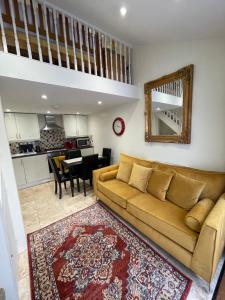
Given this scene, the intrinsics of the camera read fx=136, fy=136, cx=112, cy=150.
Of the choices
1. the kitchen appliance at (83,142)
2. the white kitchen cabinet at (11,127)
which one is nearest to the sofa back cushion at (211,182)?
the kitchen appliance at (83,142)

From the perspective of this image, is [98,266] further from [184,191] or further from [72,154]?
[72,154]

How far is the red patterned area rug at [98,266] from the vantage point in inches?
50.0

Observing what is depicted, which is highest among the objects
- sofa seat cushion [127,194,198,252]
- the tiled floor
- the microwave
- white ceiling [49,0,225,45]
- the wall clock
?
white ceiling [49,0,225,45]

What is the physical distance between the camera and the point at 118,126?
3.75 m

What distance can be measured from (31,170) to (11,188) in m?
2.47

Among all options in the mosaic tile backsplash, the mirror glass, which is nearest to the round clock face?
the mirror glass

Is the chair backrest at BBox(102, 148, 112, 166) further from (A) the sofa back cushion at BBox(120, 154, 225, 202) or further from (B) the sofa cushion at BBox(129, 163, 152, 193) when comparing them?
(A) the sofa back cushion at BBox(120, 154, 225, 202)

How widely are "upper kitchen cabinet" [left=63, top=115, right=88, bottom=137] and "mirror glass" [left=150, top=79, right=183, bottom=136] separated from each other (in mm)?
3184

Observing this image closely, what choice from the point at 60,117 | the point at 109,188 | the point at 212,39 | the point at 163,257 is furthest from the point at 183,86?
the point at 60,117

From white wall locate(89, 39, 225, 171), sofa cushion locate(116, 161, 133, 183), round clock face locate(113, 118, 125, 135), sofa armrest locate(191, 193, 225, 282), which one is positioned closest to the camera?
sofa armrest locate(191, 193, 225, 282)

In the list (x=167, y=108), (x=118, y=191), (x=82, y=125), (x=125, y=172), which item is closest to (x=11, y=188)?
(x=118, y=191)

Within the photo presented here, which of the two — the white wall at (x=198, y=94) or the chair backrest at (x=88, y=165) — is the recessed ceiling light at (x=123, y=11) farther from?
the chair backrest at (x=88, y=165)

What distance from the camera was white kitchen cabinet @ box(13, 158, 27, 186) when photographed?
147 inches

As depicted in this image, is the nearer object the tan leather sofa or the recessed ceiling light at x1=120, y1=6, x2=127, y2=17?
the tan leather sofa
